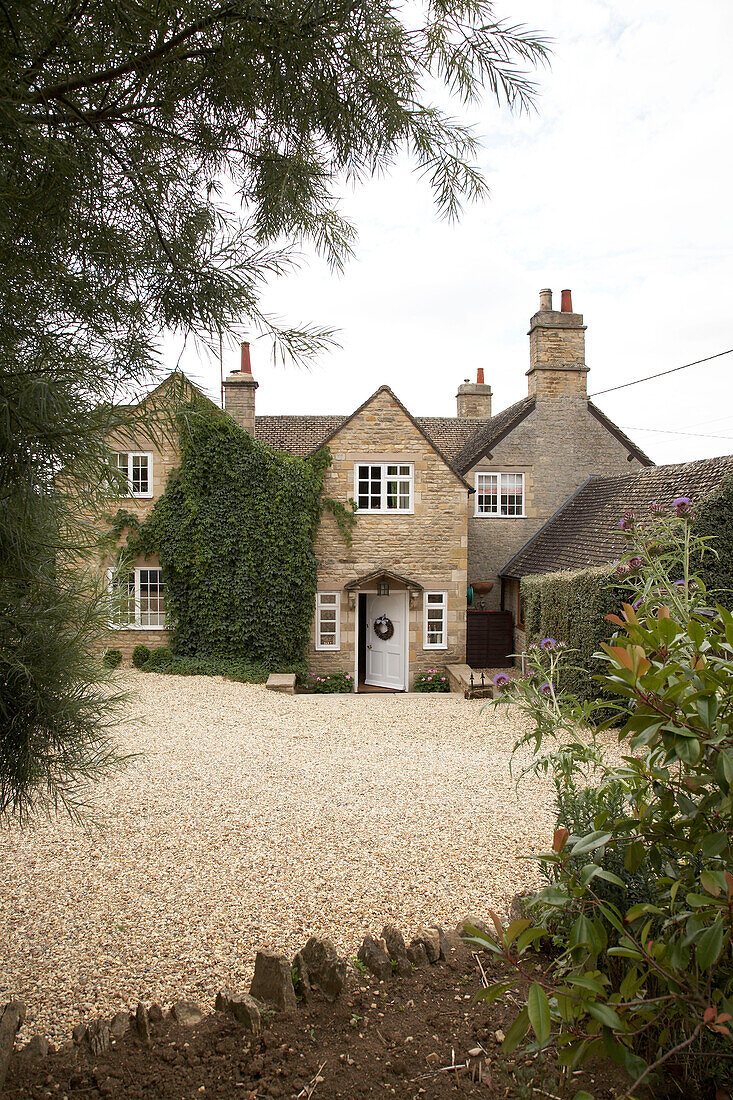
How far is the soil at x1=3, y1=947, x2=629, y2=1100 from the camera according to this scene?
2.44 m

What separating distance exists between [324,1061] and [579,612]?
9.45 m

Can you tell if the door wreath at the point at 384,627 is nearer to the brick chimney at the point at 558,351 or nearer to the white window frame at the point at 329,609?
the white window frame at the point at 329,609

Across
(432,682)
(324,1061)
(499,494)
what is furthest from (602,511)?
(324,1061)

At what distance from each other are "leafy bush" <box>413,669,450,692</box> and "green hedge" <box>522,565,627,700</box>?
2.75 meters

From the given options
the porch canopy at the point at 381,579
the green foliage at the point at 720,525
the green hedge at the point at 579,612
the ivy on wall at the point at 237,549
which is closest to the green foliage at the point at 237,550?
the ivy on wall at the point at 237,549

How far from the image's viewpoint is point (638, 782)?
86.0 inches

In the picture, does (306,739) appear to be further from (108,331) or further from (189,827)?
(108,331)

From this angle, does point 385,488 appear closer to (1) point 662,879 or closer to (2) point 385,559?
(2) point 385,559

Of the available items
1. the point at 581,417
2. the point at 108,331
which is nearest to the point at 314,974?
the point at 108,331

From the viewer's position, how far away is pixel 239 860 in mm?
5348

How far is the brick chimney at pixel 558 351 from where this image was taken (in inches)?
695

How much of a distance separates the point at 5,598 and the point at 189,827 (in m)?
4.36

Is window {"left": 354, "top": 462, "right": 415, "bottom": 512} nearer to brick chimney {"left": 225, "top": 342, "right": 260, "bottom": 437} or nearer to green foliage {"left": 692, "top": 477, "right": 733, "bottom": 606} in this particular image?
brick chimney {"left": 225, "top": 342, "right": 260, "bottom": 437}

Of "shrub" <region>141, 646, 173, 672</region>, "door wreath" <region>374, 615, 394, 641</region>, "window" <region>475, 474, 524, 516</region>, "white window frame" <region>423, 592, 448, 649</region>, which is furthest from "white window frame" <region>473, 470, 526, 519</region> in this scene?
"shrub" <region>141, 646, 173, 672</region>
